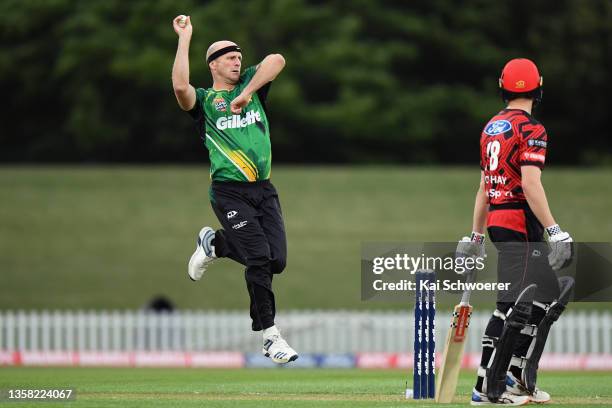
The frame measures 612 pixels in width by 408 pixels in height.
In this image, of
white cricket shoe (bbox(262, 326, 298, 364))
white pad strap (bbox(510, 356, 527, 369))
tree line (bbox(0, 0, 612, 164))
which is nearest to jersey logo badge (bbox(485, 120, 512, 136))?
white pad strap (bbox(510, 356, 527, 369))

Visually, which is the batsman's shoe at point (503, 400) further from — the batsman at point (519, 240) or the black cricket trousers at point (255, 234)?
the black cricket trousers at point (255, 234)

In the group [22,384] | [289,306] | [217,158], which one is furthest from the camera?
[289,306]

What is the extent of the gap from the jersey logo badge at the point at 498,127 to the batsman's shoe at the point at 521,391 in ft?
5.52

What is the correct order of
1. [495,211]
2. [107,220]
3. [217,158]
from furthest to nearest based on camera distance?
1. [107,220]
2. [217,158]
3. [495,211]

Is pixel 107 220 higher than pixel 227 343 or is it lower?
higher

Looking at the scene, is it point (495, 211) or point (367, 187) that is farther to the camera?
point (367, 187)

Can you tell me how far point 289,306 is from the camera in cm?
2527

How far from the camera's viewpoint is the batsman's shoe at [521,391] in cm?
832

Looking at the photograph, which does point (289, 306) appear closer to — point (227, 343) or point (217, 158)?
point (227, 343)

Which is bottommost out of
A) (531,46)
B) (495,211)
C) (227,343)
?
(227,343)

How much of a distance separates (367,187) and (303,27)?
8339 mm

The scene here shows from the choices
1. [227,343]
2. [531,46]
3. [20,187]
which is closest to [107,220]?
[20,187]

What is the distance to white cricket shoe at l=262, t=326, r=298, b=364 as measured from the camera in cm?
879

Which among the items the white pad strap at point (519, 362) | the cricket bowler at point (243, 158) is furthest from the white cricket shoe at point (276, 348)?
the white pad strap at point (519, 362)
